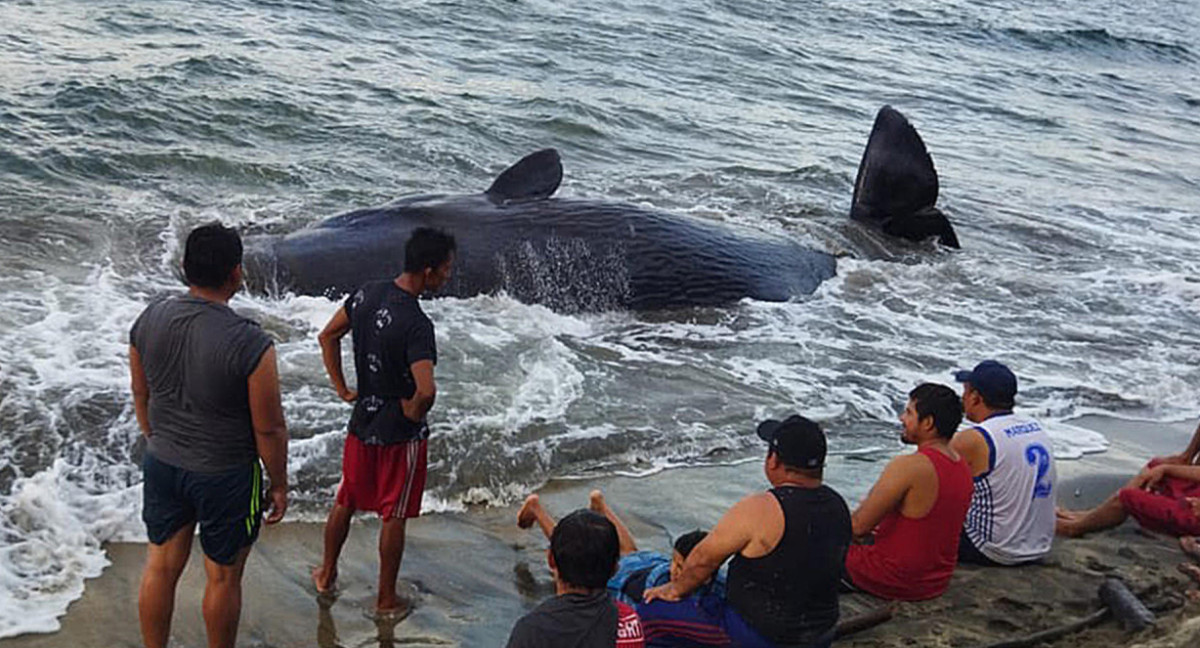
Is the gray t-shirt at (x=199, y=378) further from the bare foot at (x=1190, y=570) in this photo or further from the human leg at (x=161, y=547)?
the bare foot at (x=1190, y=570)

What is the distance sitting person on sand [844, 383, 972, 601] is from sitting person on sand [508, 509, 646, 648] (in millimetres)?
2169

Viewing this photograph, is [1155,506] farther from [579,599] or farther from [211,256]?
[211,256]

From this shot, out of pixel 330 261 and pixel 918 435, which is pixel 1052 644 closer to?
pixel 918 435

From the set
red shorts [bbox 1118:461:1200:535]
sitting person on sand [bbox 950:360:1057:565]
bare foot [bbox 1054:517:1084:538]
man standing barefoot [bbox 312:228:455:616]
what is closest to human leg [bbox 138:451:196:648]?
man standing barefoot [bbox 312:228:455:616]

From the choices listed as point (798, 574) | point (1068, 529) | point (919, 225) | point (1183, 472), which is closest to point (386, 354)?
point (798, 574)

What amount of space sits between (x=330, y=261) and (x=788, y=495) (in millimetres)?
5743

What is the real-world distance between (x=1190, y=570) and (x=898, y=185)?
285 inches

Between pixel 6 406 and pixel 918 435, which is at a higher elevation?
pixel 918 435

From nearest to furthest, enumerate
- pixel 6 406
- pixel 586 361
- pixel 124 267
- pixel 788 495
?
pixel 788 495
pixel 6 406
pixel 586 361
pixel 124 267

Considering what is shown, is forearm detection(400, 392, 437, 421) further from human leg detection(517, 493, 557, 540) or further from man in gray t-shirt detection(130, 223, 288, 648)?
human leg detection(517, 493, 557, 540)

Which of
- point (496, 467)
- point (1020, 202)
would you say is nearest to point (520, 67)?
point (1020, 202)

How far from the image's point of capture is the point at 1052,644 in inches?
223

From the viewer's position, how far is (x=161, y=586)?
503cm

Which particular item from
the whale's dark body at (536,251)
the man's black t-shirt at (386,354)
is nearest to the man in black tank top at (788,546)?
the man's black t-shirt at (386,354)
